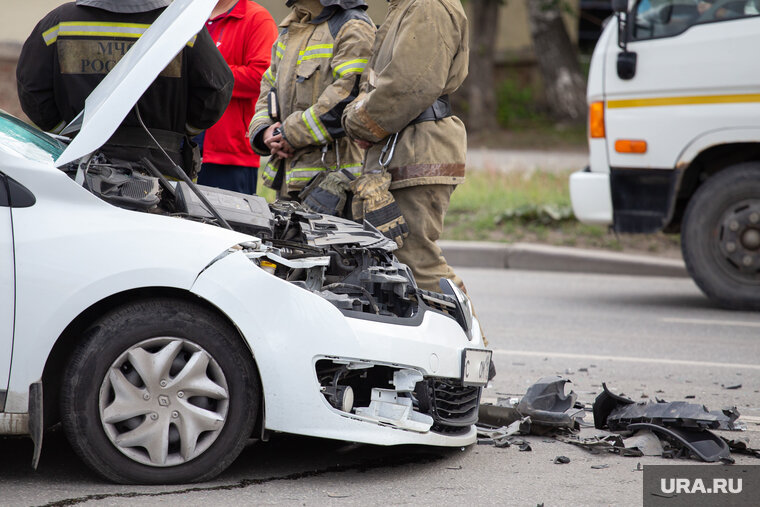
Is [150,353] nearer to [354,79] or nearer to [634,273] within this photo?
[354,79]

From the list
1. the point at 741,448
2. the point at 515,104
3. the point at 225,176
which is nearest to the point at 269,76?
the point at 225,176

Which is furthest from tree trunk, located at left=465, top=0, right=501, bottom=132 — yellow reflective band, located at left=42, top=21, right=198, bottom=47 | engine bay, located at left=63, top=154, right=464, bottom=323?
engine bay, located at left=63, top=154, right=464, bottom=323

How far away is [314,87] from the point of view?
514cm

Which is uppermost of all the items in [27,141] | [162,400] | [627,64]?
[627,64]

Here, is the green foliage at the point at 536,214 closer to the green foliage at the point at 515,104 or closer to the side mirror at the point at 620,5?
the side mirror at the point at 620,5

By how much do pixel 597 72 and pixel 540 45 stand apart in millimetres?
12844

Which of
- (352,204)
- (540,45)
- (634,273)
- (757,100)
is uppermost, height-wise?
(540,45)

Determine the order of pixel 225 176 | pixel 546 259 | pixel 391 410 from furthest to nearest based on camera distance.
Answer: pixel 546 259
pixel 225 176
pixel 391 410

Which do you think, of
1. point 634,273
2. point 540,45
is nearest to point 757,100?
point 634,273

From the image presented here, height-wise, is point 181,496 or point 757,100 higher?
point 757,100

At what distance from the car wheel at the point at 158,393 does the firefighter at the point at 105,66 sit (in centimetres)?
125

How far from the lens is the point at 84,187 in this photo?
340cm

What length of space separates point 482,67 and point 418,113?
53.4 feet

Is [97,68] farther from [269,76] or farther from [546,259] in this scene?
[546,259]
